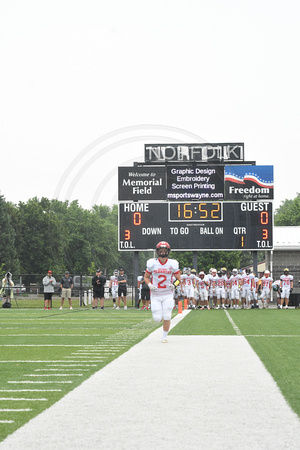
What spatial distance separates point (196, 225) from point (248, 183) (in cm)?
335

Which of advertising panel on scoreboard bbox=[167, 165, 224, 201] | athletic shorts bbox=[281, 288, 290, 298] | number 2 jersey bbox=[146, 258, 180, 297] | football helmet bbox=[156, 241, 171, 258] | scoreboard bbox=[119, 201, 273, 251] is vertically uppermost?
advertising panel on scoreboard bbox=[167, 165, 224, 201]

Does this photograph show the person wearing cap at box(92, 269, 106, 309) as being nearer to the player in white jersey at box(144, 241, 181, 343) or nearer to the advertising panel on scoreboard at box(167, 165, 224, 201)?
the advertising panel on scoreboard at box(167, 165, 224, 201)

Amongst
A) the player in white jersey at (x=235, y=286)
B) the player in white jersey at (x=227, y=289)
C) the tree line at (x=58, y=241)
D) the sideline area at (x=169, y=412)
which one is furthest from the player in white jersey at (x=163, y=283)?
the tree line at (x=58, y=241)

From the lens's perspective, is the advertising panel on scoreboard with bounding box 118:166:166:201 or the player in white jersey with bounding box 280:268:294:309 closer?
the player in white jersey with bounding box 280:268:294:309

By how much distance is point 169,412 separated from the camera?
208 inches

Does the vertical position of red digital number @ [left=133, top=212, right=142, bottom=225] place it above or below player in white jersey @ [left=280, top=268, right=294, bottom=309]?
above

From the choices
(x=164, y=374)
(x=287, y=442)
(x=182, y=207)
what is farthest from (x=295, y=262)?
(x=287, y=442)

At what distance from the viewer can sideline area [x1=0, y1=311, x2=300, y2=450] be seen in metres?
4.32

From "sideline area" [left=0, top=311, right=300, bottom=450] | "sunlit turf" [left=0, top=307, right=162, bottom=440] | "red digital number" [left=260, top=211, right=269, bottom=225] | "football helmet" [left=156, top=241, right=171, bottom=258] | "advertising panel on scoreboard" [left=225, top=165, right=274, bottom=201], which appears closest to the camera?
"sideline area" [left=0, top=311, right=300, bottom=450]

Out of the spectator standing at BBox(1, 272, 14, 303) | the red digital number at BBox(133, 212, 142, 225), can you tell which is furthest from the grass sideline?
the spectator standing at BBox(1, 272, 14, 303)

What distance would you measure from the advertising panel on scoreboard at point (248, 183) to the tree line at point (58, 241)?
3587cm

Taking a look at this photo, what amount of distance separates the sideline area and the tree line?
2209 inches

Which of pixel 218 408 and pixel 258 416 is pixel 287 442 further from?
pixel 218 408

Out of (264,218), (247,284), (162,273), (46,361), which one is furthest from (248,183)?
(46,361)
